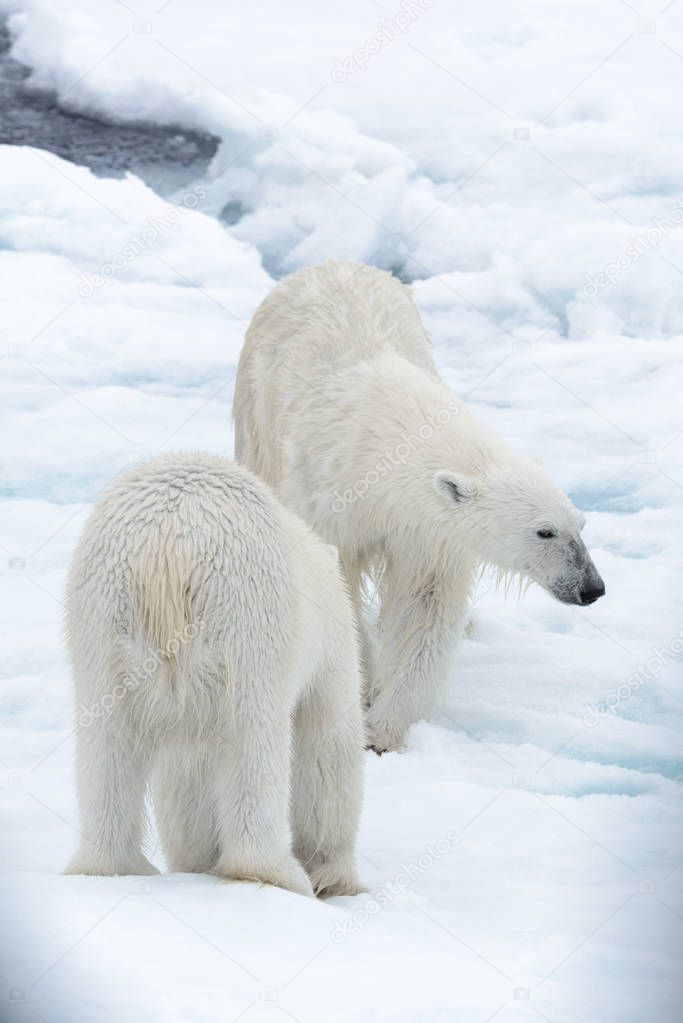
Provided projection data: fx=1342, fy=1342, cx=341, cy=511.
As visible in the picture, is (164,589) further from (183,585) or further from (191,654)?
(191,654)

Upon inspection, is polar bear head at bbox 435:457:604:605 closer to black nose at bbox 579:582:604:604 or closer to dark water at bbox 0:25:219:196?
black nose at bbox 579:582:604:604

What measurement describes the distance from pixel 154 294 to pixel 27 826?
564 centimetres

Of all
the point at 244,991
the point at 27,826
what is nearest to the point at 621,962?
the point at 244,991

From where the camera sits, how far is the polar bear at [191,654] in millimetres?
2625

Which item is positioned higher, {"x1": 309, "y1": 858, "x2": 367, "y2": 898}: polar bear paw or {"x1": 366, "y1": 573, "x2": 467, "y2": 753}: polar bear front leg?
{"x1": 309, "y1": 858, "x2": 367, "y2": 898}: polar bear paw

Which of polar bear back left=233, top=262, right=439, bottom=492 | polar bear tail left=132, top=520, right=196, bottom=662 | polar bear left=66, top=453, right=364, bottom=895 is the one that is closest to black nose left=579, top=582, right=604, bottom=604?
polar bear back left=233, top=262, right=439, bottom=492

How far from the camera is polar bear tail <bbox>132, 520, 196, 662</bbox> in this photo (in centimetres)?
258

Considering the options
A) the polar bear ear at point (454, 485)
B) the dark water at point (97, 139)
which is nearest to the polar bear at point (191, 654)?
the polar bear ear at point (454, 485)

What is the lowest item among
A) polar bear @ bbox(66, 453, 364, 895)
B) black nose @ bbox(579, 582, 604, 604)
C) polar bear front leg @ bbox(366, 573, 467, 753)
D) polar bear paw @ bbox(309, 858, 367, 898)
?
polar bear front leg @ bbox(366, 573, 467, 753)

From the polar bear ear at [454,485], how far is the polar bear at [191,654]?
170 cm

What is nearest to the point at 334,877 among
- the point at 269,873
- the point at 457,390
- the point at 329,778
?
the point at 329,778

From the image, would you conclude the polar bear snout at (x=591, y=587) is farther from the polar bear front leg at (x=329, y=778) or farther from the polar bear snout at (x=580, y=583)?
the polar bear front leg at (x=329, y=778)

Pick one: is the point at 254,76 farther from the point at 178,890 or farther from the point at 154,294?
the point at 178,890

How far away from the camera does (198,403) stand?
7504 mm
